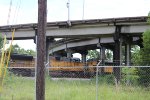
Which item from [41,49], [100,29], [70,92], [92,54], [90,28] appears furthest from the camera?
[92,54]

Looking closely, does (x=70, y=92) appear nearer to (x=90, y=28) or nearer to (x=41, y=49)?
(x=41, y=49)

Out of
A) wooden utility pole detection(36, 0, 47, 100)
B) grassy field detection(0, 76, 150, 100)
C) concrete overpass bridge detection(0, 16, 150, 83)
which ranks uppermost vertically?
concrete overpass bridge detection(0, 16, 150, 83)

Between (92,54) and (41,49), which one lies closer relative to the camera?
(41,49)

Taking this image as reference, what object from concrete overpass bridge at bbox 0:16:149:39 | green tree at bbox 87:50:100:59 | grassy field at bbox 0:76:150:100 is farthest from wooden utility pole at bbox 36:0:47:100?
green tree at bbox 87:50:100:59

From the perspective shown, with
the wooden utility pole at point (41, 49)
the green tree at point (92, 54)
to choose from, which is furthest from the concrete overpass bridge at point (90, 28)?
the green tree at point (92, 54)

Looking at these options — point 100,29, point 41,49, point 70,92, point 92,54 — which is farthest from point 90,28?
point 92,54

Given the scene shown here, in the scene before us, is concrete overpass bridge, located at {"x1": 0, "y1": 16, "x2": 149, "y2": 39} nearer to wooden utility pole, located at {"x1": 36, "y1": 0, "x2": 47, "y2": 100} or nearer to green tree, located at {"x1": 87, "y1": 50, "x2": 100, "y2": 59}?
wooden utility pole, located at {"x1": 36, "y1": 0, "x2": 47, "y2": 100}

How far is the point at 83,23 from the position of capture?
176 feet

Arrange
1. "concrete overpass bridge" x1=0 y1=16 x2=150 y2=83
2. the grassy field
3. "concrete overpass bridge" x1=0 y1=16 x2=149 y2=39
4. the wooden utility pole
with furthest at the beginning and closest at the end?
1. "concrete overpass bridge" x1=0 y1=16 x2=150 y2=83
2. "concrete overpass bridge" x1=0 y1=16 x2=149 y2=39
3. the grassy field
4. the wooden utility pole

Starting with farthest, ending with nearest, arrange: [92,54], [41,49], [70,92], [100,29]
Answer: [92,54]
[100,29]
[70,92]
[41,49]

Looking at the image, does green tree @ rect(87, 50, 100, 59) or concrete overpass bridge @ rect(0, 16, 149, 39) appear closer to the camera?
concrete overpass bridge @ rect(0, 16, 149, 39)

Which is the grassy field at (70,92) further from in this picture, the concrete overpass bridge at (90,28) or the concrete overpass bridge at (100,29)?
the concrete overpass bridge at (90,28)

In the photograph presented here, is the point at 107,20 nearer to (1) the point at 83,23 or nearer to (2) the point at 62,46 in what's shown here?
(1) the point at 83,23

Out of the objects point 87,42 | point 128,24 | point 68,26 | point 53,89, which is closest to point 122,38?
point 128,24
